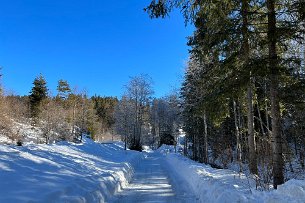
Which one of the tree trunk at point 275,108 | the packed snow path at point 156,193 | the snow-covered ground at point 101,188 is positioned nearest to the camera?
the snow-covered ground at point 101,188

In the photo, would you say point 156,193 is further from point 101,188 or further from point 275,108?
point 275,108

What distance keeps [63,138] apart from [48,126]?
197 inches

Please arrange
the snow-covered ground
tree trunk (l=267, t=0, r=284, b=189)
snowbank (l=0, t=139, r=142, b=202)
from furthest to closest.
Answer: tree trunk (l=267, t=0, r=284, b=189) < snowbank (l=0, t=139, r=142, b=202) < the snow-covered ground

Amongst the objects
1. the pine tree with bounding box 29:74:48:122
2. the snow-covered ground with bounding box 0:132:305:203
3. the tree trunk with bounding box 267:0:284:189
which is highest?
the pine tree with bounding box 29:74:48:122

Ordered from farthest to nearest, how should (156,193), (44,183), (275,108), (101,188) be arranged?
(156,193)
(101,188)
(275,108)
(44,183)

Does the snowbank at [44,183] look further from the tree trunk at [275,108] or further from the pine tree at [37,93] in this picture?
the pine tree at [37,93]

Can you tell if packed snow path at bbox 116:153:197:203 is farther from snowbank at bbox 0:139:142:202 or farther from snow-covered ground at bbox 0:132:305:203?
snowbank at bbox 0:139:142:202

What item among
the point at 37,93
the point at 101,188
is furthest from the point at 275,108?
the point at 37,93

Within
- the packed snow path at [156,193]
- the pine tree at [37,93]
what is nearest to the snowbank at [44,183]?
the packed snow path at [156,193]

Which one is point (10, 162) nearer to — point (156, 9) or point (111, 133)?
point (156, 9)

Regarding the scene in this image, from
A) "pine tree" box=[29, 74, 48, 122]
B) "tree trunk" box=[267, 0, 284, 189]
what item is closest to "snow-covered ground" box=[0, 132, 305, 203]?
"tree trunk" box=[267, 0, 284, 189]

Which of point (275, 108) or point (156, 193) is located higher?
point (275, 108)

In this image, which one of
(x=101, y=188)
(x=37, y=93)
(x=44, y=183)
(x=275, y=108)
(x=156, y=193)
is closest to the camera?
(x=44, y=183)

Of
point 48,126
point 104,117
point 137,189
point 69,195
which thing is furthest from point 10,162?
point 104,117
